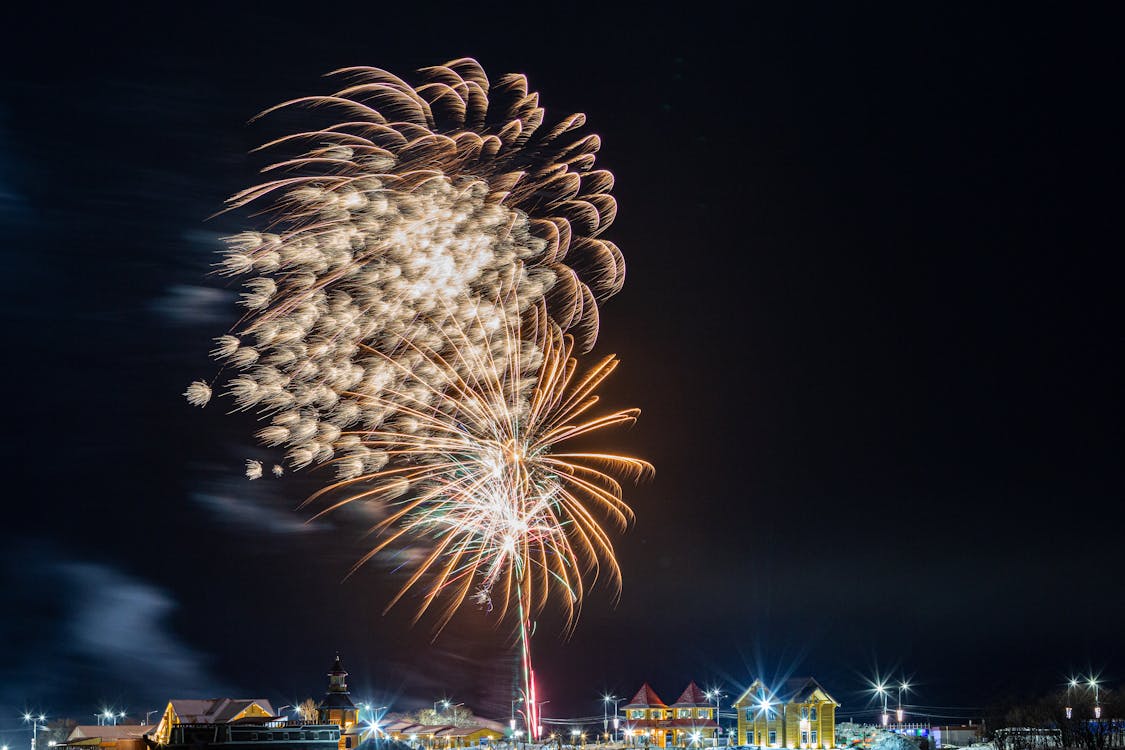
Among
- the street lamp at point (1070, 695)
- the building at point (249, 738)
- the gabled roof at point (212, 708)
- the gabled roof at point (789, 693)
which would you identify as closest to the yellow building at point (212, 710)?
the gabled roof at point (212, 708)

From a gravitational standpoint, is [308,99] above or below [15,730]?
above

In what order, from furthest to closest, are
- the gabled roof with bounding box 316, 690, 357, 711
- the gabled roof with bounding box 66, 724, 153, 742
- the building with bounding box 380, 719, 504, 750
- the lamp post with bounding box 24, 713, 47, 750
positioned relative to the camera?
the lamp post with bounding box 24, 713, 47, 750, the gabled roof with bounding box 66, 724, 153, 742, the building with bounding box 380, 719, 504, 750, the gabled roof with bounding box 316, 690, 357, 711

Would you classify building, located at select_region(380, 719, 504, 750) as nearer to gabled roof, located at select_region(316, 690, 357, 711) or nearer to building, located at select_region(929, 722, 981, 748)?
gabled roof, located at select_region(316, 690, 357, 711)

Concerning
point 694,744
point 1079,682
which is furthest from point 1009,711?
point 694,744

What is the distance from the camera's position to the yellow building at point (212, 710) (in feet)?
278

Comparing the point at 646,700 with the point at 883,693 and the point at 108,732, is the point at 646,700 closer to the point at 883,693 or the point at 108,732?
the point at 883,693

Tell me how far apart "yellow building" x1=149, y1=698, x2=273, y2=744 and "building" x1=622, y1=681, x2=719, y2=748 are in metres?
32.2

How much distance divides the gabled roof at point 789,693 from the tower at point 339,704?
34350 mm

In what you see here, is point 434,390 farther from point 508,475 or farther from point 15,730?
point 15,730

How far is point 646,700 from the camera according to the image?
103 metres

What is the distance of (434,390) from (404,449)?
2648 millimetres

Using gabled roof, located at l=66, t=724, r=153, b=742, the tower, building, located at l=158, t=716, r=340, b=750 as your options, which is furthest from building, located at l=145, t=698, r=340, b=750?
gabled roof, located at l=66, t=724, r=153, b=742

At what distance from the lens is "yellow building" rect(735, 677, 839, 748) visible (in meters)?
89.1

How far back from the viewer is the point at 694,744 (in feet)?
306
